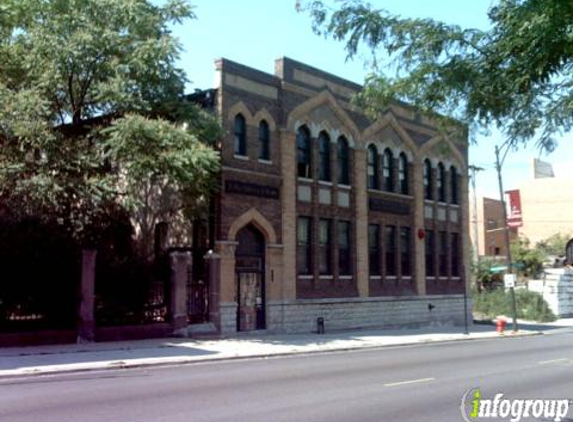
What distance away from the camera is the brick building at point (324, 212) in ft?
88.4

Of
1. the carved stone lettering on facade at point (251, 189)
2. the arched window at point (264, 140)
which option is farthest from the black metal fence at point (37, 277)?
the arched window at point (264, 140)

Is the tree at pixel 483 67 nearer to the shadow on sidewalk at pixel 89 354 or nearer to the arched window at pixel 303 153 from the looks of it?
the shadow on sidewalk at pixel 89 354

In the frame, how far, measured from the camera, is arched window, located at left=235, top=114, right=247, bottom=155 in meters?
27.2

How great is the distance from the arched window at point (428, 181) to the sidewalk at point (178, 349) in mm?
9152

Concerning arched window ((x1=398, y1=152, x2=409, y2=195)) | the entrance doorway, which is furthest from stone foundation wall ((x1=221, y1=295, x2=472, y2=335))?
arched window ((x1=398, y1=152, x2=409, y2=195))

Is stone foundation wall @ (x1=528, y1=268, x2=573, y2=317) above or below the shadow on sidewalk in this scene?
above

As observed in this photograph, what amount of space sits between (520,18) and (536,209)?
8621cm

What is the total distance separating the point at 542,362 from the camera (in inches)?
710

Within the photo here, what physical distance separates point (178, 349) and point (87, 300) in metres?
3.26

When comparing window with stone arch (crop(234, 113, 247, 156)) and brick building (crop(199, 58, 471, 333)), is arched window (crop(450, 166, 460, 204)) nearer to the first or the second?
brick building (crop(199, 58, 471, 333))

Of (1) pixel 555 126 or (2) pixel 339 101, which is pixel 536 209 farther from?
(1) pixel 555 126

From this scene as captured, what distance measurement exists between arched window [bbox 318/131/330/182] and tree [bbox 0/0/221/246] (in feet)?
24.3

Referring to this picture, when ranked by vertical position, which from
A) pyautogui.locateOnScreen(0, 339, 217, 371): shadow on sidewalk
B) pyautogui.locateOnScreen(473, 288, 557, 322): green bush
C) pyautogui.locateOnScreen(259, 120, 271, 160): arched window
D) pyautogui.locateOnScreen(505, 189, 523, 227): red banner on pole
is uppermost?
pyautogui.locateOnScreen(259, 120, 271, 160): arched window

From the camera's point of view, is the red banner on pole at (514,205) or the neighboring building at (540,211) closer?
the red banner on pole at (514,205)
